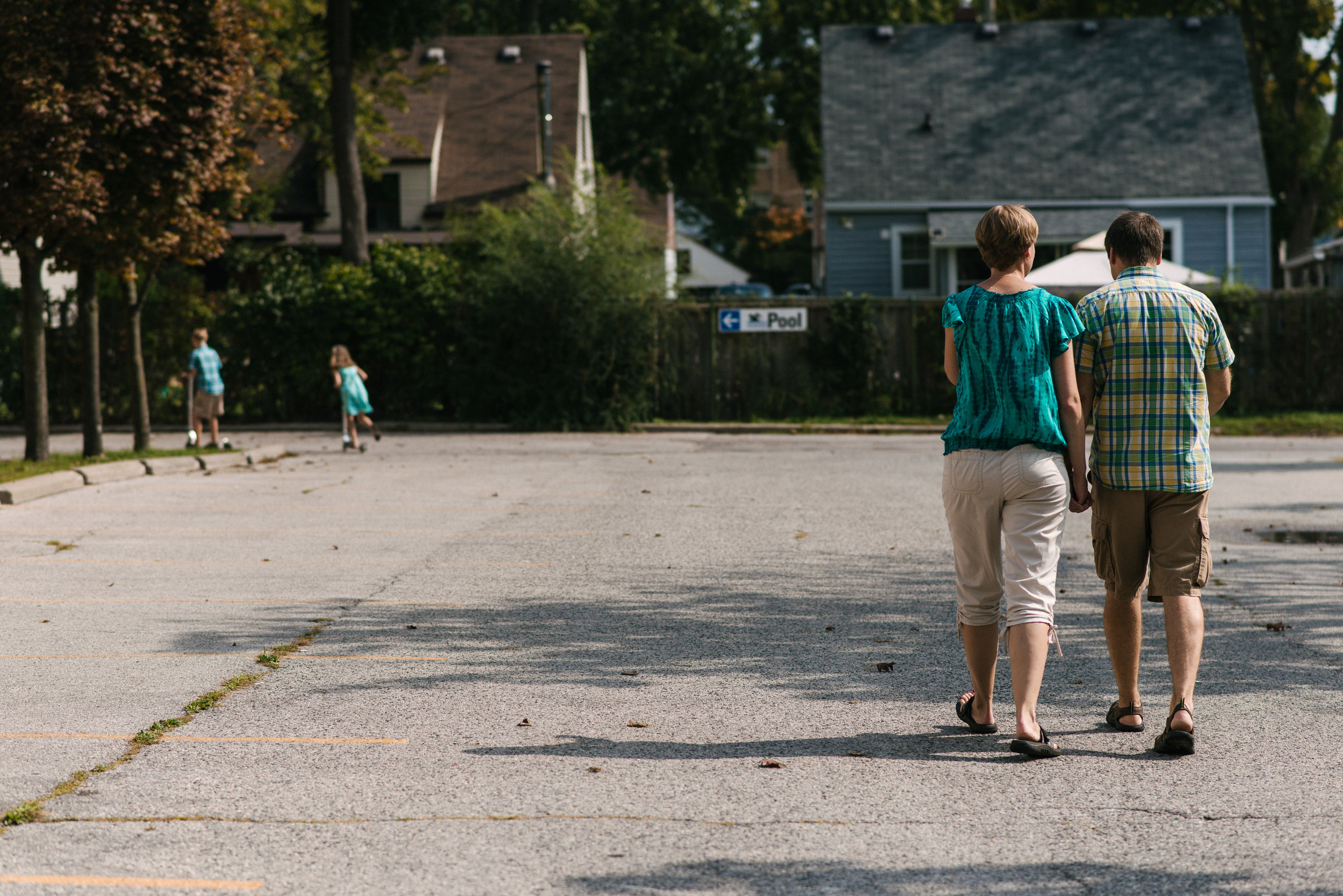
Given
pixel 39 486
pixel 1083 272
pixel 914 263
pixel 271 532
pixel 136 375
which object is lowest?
pixel 271 532

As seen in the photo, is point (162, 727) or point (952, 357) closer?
point (952, 357)

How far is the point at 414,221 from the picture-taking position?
3694 centimetres

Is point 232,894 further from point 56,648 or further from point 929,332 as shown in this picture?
point 929,332

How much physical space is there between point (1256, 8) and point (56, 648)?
38278 mm

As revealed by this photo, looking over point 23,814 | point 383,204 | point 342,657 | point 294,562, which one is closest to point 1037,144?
point 383,204

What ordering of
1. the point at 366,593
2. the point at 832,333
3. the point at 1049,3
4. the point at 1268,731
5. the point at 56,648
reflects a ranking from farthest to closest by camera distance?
the point at 1049,3
the point at 832,333
the point at 366,593
the point at 56,648
the point at 1268,731

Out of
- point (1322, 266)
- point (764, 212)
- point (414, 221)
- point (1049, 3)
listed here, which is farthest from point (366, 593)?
point (764, 212)

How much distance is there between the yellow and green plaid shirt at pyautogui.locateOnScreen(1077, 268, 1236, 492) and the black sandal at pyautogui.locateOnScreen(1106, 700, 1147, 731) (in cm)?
85

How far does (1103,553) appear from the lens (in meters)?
5.25

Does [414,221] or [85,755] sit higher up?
[414,221]

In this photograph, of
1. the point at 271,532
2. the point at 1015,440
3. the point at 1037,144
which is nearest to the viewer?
the point at 1015,440

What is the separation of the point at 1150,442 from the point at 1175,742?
1.10 m

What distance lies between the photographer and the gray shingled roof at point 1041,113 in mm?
31641

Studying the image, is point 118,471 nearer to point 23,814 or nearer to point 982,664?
point 23,814
